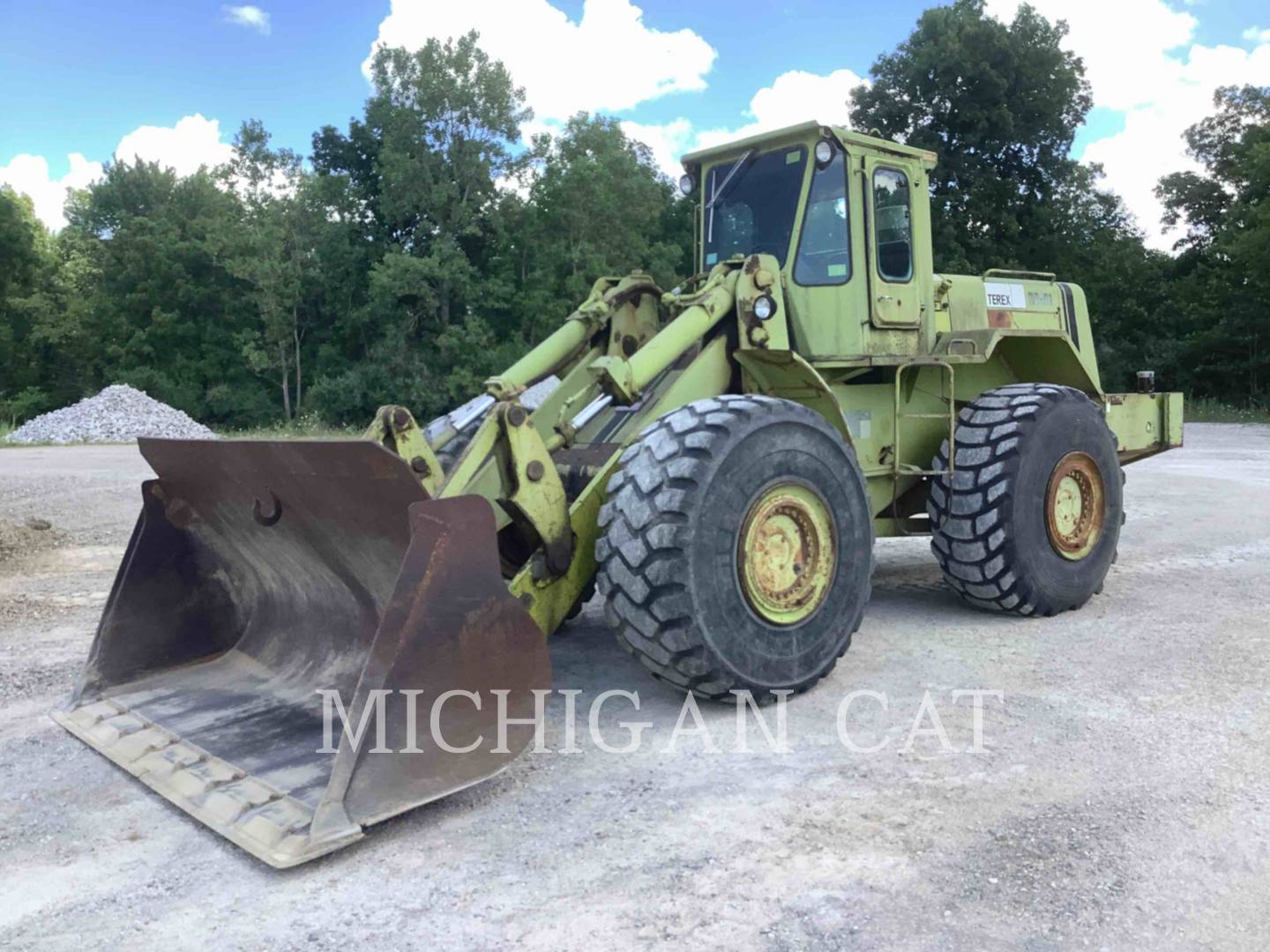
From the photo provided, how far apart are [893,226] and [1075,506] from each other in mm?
2047

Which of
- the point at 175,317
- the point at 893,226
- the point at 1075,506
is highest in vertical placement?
the point at 175,317

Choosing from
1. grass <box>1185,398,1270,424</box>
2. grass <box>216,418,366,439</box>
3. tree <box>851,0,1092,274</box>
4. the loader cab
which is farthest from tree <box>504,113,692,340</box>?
the loader cab

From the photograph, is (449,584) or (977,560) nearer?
(449,584)

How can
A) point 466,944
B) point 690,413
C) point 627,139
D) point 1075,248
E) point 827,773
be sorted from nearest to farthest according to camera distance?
point 466,944
point 827,773
point 690,413
point 1075,248
point 627,139

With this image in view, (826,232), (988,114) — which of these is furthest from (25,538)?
(988,114)

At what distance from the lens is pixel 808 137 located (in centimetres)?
550

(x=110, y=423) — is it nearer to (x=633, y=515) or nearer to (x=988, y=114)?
(x=633, y=515)

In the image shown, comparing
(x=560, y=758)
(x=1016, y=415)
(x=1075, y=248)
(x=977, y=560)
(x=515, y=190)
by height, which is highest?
(x=515, y=190)

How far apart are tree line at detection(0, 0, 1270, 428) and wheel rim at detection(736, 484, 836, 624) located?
3029 cm

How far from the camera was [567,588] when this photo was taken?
4277 mm

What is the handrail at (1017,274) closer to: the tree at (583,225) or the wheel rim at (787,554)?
the wheel rim at (787,554)

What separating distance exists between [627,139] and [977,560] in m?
35.9

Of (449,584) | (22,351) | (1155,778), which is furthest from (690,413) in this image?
(22,351)

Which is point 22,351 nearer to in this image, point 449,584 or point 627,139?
point 627,139
